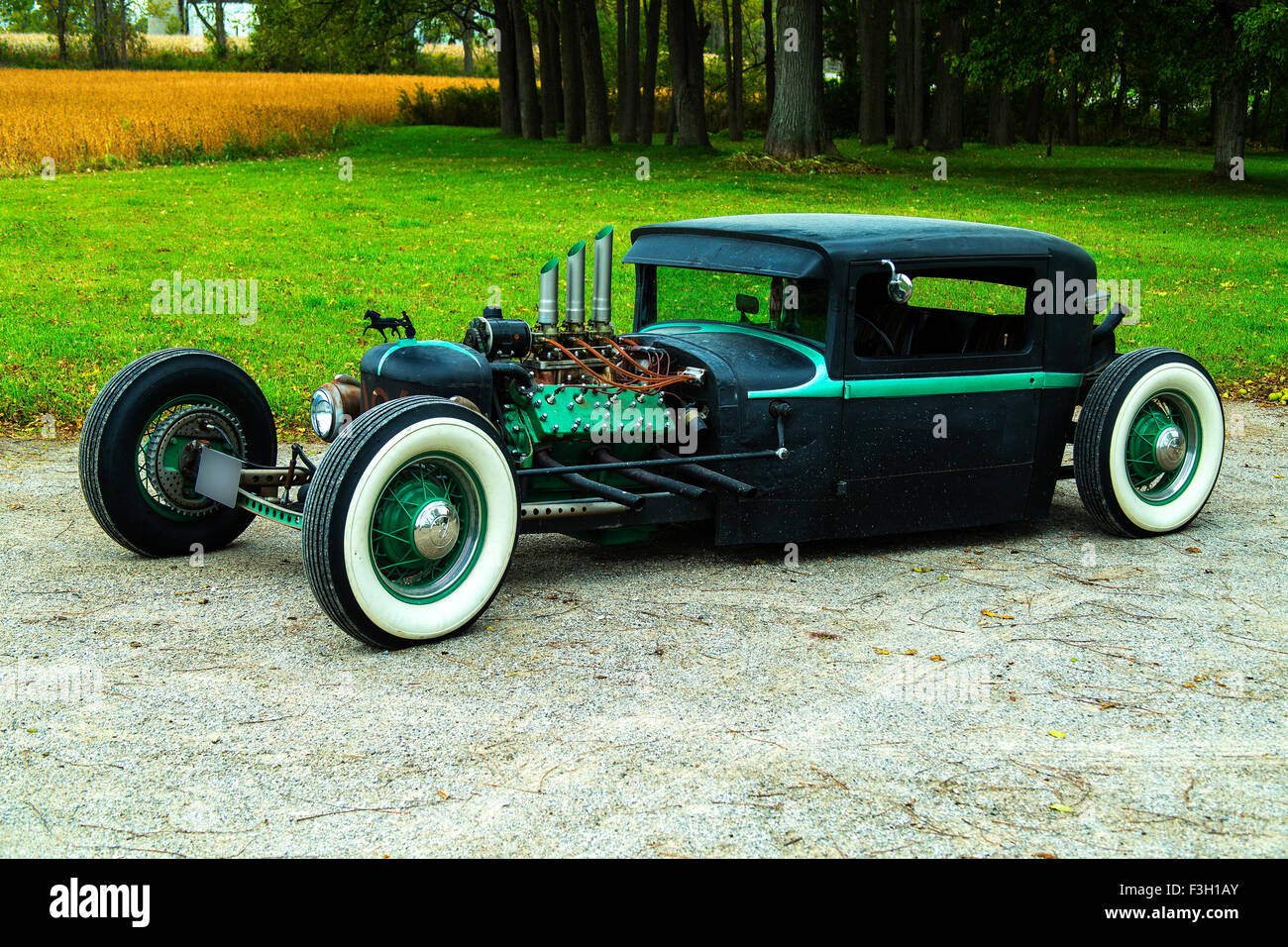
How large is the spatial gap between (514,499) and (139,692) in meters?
1.48

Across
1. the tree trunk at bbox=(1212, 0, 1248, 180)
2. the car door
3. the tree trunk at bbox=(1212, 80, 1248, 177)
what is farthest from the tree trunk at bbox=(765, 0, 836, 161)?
the car door

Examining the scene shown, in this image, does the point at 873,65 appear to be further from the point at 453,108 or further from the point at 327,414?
the point at 327,414

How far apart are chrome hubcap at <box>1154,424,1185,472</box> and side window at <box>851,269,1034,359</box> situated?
2.91 feet

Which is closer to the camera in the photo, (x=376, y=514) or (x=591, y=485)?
(x=376, y=514)

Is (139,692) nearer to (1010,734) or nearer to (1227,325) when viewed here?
(1010,734)

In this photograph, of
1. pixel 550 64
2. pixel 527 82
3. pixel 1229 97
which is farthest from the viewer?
pixel 550 64

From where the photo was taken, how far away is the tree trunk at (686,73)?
93.9 feet

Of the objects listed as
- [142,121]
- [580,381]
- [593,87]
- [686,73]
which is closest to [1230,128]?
[686,73]

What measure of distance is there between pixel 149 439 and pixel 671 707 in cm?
285

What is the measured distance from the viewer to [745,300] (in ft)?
20.3

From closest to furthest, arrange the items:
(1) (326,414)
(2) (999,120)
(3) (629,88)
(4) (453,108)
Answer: (1) (326,414), (3) (629,88), (2) (999,120), (4) (453,108)

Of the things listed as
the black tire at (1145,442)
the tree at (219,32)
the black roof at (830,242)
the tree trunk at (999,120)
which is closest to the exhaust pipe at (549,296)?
the black roof at (830,242)

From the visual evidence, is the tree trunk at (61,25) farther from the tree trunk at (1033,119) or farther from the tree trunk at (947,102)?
the tree trunk at (947,102)

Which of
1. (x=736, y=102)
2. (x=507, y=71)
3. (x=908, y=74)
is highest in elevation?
(x=507, y=71)
